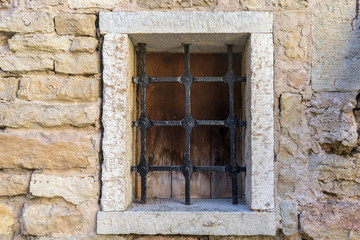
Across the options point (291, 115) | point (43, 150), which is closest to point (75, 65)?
point (43, 150)

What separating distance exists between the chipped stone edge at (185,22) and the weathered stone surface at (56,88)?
31 cm

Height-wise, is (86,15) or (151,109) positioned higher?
(86,15)

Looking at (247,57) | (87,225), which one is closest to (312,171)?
(247,57)

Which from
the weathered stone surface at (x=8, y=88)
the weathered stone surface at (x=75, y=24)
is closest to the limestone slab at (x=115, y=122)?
the weathered stone surface at (x=75, y=24)

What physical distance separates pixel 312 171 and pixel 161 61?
114 centimetres

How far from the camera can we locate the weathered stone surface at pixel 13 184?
1.67m

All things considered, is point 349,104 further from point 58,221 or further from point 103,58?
point 58,221

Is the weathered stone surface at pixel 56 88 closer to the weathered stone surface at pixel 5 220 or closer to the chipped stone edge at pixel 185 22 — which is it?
the chipped stone edge at pixel 185 22

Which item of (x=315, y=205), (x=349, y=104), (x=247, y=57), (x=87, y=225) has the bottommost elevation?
(x=87, y=225)

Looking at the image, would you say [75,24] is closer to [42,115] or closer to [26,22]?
[26,22]

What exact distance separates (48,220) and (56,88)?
2.33ft

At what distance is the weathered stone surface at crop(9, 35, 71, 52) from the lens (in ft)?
5.55

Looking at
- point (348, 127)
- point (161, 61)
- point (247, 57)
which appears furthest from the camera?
point (161, 61)

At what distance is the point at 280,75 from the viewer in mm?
1700
